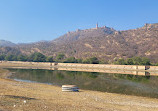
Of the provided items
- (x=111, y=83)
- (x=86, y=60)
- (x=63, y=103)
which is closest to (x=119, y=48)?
(x=86, y=60)

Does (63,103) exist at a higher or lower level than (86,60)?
lower

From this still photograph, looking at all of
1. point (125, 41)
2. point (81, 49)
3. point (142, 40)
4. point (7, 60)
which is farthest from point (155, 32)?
point (7, 60)

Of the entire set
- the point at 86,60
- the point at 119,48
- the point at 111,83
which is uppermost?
the point at 119,48

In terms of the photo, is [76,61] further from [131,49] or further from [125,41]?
[125,41]

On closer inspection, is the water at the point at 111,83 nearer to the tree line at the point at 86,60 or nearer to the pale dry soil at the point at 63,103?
the pale dry soil at the point at 63,103

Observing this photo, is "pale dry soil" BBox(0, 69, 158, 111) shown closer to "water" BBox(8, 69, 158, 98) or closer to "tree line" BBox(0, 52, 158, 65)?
"water" BBox(8, 69, 158, 98)

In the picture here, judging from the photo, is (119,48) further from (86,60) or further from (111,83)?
(111,83)

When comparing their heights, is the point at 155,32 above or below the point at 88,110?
above

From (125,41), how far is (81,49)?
155ft

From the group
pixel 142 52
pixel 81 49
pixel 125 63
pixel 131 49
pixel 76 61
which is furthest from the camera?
pixel 81 49

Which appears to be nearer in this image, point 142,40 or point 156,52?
point 156,52

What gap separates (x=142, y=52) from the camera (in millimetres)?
145875

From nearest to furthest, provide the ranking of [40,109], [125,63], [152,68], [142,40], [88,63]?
[40,109]
[152,68]
[125,63]
[88,63]
[142,40]

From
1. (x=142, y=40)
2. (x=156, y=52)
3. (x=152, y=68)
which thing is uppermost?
(x=142, y=40)
